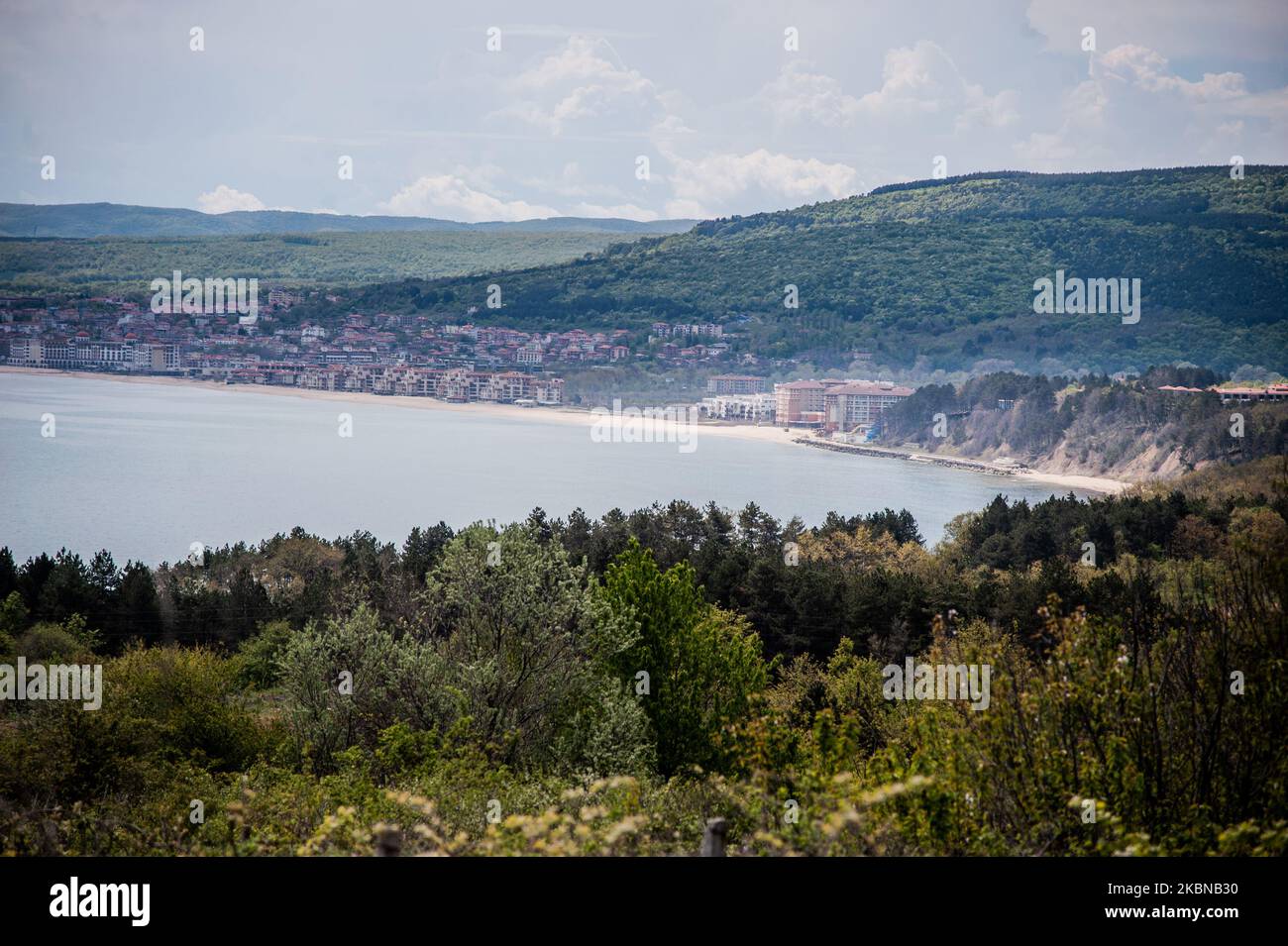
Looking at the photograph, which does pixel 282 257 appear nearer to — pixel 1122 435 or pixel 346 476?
pixel 346 476

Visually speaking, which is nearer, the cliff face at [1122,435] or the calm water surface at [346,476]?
the calm water surface at [346,476]

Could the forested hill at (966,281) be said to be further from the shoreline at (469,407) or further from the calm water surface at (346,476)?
the calm water surface at (346,476)

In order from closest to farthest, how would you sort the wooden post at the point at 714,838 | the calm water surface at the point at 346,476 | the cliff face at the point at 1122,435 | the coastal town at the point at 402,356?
the wooden post at the point at 714,838
the calm water surface at the point at 346,476
the cliff face at the point at 1122,435
the coastal town at the point at 402,356

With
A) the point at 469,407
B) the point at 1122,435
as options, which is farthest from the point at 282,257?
the point at 1122,435

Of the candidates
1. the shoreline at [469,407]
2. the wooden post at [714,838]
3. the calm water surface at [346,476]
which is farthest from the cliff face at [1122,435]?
the wooden post at [714,838]

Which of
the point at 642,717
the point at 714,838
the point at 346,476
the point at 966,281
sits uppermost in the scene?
the point at 966,281
